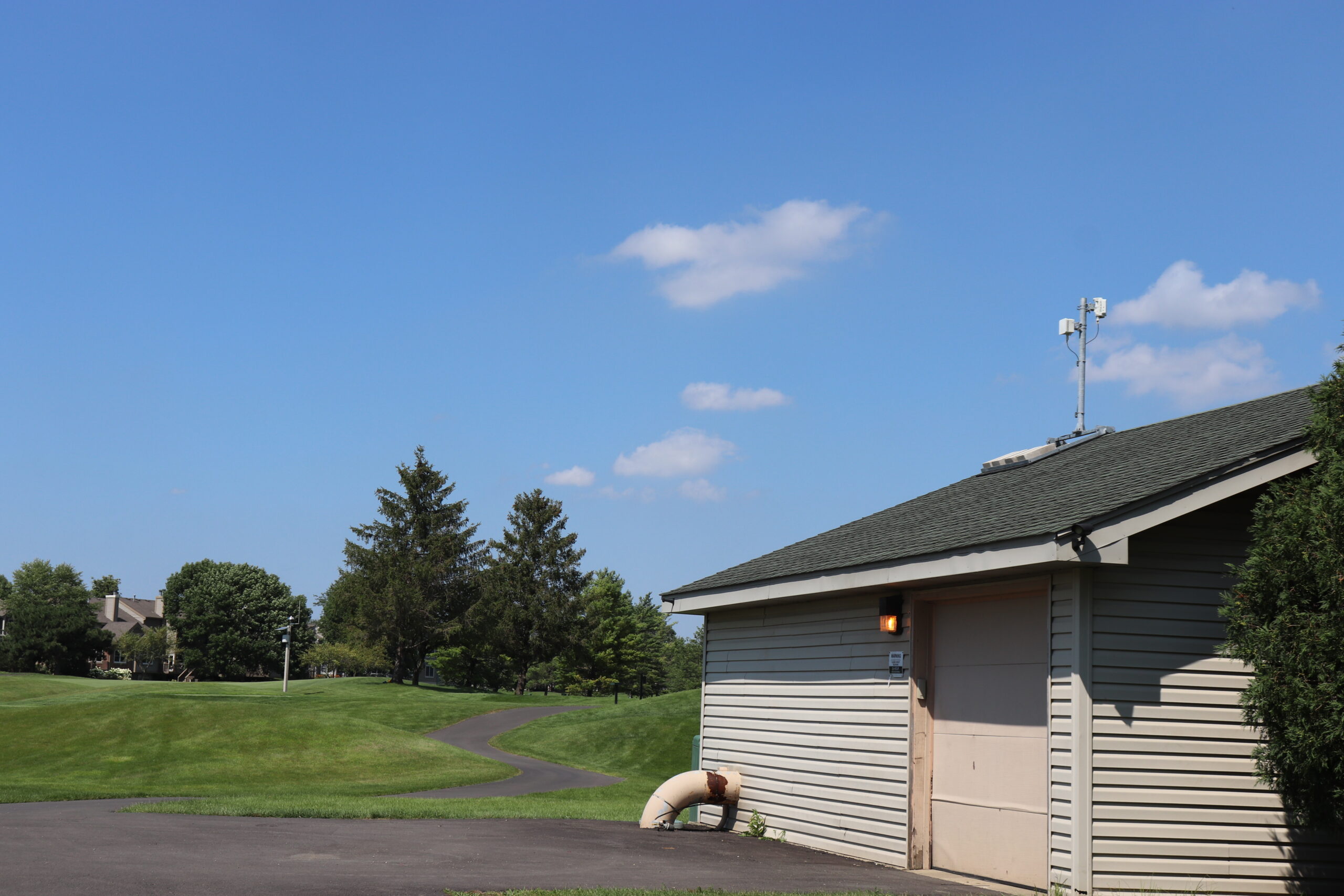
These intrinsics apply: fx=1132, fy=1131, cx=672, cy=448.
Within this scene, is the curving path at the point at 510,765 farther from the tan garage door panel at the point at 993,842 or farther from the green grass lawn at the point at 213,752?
the tan garage door panel at the point at 993,842

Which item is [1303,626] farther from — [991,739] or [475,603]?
[475,603]

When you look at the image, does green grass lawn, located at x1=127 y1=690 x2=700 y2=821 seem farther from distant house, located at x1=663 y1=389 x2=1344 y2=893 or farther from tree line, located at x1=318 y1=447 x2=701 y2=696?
tree line, located at x1=318 y1=447 x2=701 y2=696

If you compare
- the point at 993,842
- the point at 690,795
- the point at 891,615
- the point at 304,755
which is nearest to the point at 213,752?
the point at 304,755

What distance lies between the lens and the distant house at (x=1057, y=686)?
30.4ft

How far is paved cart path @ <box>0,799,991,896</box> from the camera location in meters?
9.00

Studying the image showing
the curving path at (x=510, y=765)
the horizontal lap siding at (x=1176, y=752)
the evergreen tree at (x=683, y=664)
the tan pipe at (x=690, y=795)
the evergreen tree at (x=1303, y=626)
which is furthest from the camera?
the evergreen tree at (x=683, y=664)

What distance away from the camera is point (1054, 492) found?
11719 mm

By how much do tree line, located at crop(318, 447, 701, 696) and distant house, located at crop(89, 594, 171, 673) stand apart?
4389 centimetres

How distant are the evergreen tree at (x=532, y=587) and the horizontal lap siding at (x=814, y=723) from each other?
190ft

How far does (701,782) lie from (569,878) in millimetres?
4877

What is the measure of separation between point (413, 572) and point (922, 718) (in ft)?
197

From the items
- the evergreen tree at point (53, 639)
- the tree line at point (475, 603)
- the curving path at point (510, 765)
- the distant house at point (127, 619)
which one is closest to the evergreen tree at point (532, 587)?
the tree line at point (475, 603)

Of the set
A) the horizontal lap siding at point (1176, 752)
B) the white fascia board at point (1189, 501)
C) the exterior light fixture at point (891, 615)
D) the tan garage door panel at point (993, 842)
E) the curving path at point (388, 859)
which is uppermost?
the white fascia board at point (1189, 501)

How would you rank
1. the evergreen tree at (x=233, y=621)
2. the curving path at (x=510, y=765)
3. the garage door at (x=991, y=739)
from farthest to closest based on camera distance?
1. the evergreen tree at (x=233, y=621)
2. the curving path at (x=510, y=765)
3. the garage door at (x=991, y=739)
